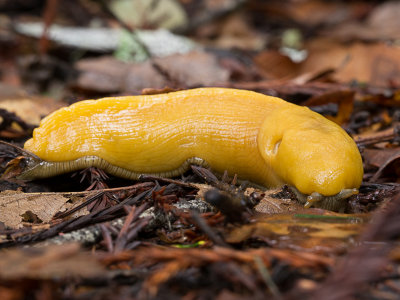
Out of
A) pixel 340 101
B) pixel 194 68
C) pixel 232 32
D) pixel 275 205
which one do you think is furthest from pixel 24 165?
pixel 232 32

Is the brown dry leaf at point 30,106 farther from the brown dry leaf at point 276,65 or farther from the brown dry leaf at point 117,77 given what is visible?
the brown dry leaf at point 276,65

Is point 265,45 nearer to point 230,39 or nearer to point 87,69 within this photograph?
point 230,39

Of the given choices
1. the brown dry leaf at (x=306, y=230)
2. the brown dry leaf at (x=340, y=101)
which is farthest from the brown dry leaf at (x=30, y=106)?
the brown dry leaf at (x=306, y=230)

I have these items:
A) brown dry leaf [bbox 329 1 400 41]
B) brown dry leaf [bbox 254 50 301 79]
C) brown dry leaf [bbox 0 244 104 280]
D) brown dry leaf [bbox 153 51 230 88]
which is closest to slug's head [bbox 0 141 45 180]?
brown dry leaf [bbox 0 244 104 280]

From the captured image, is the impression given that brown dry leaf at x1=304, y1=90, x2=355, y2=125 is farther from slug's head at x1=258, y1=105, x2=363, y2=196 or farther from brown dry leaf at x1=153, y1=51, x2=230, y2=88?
brown dry leaf at x1=153, y1=51, x2=230, y2=88

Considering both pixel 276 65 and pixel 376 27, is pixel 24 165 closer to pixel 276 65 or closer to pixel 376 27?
pixel 276 65


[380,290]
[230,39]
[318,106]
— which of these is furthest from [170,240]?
[230,39]
